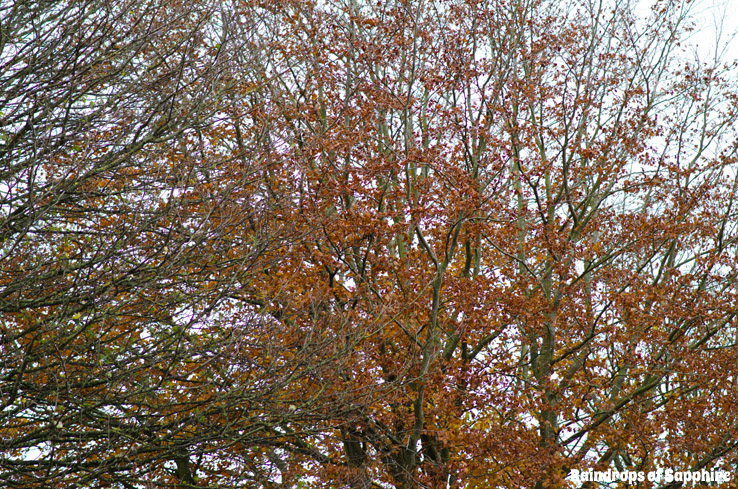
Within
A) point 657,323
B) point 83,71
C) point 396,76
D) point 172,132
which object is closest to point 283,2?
point 396,76

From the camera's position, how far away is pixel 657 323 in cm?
1171

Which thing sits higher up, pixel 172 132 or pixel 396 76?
pixel 396 76

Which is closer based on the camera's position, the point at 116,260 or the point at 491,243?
the point at 116,260

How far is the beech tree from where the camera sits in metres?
7.39

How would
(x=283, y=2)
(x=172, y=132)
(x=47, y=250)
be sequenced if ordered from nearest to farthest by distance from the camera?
(x=172, y=132) → (x=47, y=250) → (x=283, y=2)

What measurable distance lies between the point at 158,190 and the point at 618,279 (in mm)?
7812

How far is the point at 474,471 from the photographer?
11.4 metres

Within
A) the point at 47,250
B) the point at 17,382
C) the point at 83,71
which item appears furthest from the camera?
the point at 47,250

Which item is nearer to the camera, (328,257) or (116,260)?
(116,260)

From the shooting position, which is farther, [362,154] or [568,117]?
[568,117]

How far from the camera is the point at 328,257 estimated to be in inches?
412

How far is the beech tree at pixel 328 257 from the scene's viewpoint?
24.3 ft

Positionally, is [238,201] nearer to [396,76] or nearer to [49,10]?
[49,10]

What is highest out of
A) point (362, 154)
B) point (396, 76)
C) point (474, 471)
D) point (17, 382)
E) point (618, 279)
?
point (396, 76)
